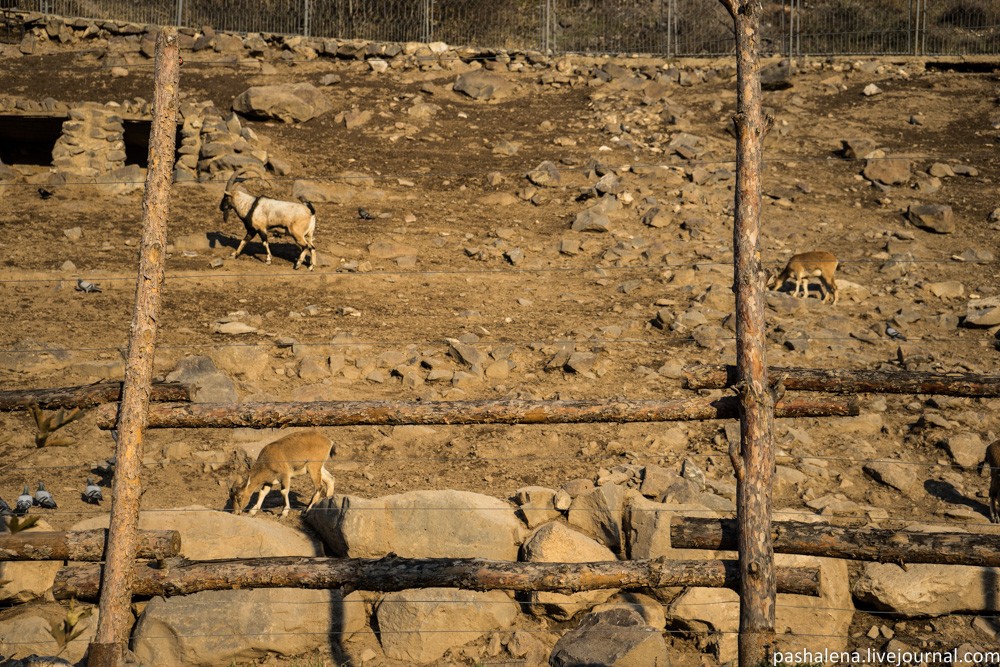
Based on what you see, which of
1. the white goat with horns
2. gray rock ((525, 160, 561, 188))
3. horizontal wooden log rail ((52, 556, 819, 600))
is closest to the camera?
horizontal wooden log rail ((52, 556, 819, 600))

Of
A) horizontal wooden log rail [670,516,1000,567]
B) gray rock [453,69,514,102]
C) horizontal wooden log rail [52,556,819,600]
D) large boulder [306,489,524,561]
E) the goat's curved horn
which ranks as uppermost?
gray rock [453,69,514,102]

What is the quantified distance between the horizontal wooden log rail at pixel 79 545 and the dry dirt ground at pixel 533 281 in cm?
249

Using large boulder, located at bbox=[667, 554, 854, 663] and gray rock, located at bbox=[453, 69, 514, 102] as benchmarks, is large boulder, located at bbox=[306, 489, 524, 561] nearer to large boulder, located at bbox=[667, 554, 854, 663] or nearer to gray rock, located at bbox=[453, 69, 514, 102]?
large boulder, located at bbox=[667, 554, 854, 663]

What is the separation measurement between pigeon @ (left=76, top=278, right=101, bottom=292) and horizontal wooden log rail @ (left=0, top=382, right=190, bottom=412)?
8.35 m

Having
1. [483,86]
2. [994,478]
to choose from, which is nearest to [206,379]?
[994,478]

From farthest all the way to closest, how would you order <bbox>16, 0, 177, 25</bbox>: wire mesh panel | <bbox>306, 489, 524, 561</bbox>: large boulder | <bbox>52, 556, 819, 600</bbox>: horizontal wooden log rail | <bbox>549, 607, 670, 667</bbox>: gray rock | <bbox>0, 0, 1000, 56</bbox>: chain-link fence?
<bbox>16, 0, 177, 25</bbox>: wire mesh panel, <bbox>0, 0, 1000, 56</bbox>: chain-link fence, <bbox>306, 489, 524, 561</bbox>: large boulder, <bbox>549, 607, 670, 667</bbox>: gray rock, <bbox>52, 556, 819, 600</bbox>: horizontal wooden log rail

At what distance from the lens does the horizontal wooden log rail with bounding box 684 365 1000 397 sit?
4.64 metres

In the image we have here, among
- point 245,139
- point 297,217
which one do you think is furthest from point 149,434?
point 245,139

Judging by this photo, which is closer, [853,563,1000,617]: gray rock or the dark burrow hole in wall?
[853,563,1000,617]: gray rock

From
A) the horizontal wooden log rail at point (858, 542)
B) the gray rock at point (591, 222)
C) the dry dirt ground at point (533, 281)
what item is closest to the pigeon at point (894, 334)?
the dry dirt ground at point (533, 281)

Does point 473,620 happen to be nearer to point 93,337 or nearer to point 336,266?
point 93,337

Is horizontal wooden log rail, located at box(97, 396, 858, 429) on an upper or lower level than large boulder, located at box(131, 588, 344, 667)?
upper

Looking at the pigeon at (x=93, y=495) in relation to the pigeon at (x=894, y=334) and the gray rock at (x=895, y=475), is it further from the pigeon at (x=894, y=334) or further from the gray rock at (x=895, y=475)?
the pigeon at (x=894, y=334)

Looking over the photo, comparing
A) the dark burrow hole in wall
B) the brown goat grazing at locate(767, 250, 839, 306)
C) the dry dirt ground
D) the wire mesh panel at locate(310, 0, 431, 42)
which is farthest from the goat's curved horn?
the wire mesh panel at locate(310, 0, 431, 42)
